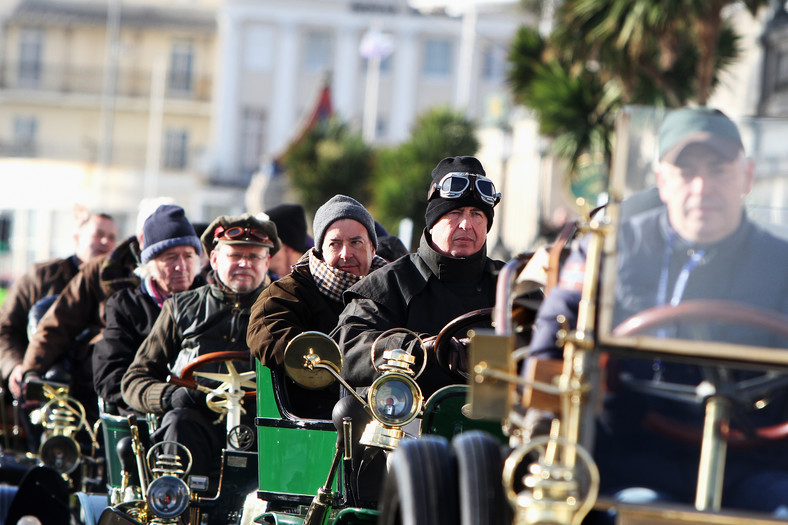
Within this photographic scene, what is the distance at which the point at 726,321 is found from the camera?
3326 mm

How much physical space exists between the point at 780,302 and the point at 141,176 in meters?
63.7

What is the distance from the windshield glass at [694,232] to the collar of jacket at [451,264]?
2.17 m

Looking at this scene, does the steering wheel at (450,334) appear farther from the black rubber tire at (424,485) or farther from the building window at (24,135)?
the building window at (24,135)

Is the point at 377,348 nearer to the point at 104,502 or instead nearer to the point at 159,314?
the point at 104,502

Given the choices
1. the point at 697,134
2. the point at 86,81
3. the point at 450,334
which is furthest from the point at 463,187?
the point at 86,81

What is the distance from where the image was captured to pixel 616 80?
20359 mm

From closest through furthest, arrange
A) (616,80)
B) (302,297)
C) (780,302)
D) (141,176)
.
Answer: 1. (780,302)
2. (302,297)
3. (616,80)
4. (141,176)

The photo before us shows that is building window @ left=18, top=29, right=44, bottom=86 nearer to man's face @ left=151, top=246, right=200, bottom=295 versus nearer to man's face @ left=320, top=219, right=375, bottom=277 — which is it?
man's face @ left=151, top=246, right=200, bottom=295

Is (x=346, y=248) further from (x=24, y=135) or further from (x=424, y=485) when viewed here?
(x=24, y=135)

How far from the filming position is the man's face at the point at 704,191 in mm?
3455

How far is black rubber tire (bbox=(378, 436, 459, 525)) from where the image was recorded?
3.37m

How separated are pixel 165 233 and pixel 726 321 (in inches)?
178

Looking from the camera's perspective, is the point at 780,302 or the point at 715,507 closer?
the point at 715,507

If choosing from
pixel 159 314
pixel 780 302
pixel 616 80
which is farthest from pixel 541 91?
pixel 780 302
